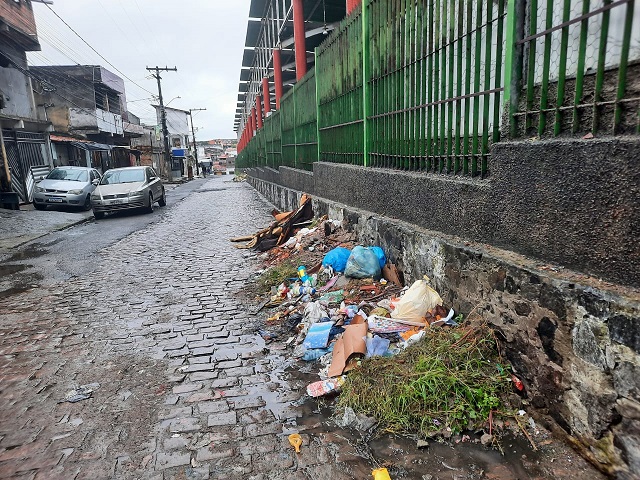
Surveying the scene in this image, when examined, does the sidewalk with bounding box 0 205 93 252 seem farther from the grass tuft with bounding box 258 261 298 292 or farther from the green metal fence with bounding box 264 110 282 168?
the grass tuft with bounding box 258 261 298 292

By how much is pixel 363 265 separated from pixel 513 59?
2434 millimetres

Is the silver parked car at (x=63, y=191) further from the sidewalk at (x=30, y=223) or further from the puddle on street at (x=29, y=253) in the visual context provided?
the puddle on street at (x=29, y=253)

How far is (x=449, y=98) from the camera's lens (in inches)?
150

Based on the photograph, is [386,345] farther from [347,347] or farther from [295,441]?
[295,441]

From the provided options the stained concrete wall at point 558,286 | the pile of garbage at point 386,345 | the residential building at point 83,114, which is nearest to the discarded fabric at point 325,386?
the pile of garbage at point 386,345

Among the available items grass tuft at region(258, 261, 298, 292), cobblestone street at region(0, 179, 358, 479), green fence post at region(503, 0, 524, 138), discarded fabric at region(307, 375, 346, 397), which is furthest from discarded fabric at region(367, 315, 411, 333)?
grass tuft at region(258, 261, 298, 292)

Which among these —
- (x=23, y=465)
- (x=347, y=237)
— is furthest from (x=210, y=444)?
(x=347, y=237)

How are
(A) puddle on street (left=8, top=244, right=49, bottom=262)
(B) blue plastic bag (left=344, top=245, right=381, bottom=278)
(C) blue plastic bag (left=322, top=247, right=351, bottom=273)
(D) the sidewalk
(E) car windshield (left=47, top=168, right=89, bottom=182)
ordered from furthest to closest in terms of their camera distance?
(E) car windshield (left=47, top=168, right=89, bottom=182) → (D) the sidewalk → (A) puddle on street (left=8, top=244, right=49, bottom=262) → (C) blue plastic bag (left=322, top=247, right=351, bottom=273) → (B) blue plastic bag (left=344, top=245, right=381, bottom=278)

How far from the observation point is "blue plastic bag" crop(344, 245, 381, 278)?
4.56 meters

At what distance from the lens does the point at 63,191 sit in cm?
1592

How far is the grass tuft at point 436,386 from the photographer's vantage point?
8.41 feet

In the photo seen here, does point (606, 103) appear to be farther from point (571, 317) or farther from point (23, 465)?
point (23, 465)

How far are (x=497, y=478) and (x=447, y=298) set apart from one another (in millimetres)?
1476

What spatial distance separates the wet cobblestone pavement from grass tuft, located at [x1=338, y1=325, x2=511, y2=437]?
0.21m
